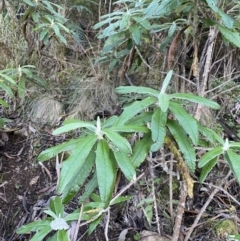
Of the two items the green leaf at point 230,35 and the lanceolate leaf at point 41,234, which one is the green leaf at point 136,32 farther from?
the lanceolate leaf at point 41,234

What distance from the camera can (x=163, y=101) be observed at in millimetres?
844

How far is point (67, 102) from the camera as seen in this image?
2311mm

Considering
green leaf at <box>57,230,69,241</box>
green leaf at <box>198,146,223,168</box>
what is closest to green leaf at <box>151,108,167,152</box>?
green leaf at <box>198,146,223,168</box>

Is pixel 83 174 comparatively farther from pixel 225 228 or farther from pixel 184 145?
pixel 225 228

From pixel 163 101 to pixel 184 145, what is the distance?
0.12 m

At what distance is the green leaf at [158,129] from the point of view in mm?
829

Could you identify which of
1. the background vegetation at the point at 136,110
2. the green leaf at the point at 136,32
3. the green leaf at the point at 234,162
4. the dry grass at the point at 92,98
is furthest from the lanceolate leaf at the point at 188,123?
the dry grass at the point at 92,98

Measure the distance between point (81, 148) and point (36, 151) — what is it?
1.23 meters

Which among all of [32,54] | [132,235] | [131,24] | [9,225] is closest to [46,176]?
[9,225]

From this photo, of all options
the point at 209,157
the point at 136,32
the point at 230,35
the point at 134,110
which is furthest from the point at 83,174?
the point at 136,32

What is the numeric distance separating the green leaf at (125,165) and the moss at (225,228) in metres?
0.86

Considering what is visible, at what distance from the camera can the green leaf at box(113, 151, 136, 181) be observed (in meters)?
0.79

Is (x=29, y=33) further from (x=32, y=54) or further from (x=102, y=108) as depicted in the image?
(x=102, y=108)

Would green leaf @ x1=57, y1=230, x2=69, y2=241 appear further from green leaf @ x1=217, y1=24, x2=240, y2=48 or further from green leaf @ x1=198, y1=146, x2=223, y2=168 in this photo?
green leaf @ x1=217, y1=24, x2=240, y2=48
